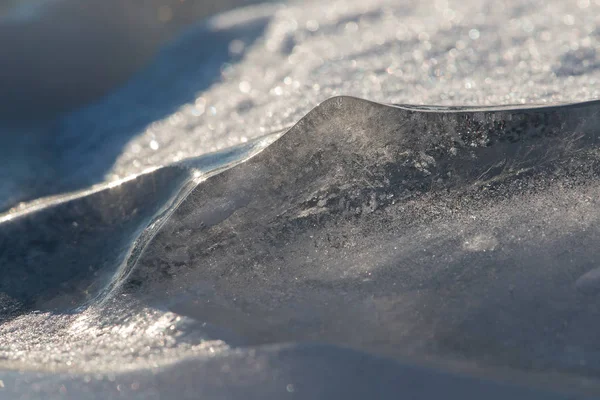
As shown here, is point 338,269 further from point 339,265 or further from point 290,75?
point 290,75

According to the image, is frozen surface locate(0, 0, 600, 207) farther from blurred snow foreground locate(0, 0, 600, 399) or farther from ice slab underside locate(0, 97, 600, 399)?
ice slab underside locate(0, 97, 600, 399)

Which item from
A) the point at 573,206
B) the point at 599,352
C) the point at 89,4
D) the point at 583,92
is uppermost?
the point at 89,4

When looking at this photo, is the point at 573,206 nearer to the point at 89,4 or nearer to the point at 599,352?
the point at 599,352

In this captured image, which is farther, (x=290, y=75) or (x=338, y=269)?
(x=290, y=75)

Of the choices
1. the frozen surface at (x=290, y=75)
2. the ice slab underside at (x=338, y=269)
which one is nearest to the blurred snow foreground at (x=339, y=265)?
the ice slab underside at (x=338, y=269)

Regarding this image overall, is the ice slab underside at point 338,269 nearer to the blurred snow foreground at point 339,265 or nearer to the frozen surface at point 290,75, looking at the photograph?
the blurred snow foreground at point 339,265

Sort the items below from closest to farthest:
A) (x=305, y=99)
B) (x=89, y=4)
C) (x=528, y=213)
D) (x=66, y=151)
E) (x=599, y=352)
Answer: (x=599, y=352), (x=528, y=213), (x=305, y=99), (x=66, y=151), (x=89, y=4)

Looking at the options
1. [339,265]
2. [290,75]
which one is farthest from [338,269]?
[290,75]

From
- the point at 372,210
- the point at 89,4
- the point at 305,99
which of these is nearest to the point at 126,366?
the point at 372,210

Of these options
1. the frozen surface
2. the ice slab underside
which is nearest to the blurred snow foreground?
the ice slab underside
